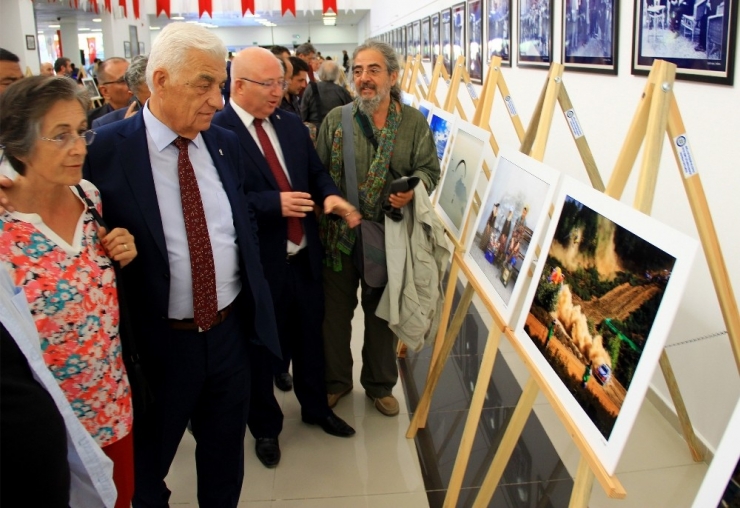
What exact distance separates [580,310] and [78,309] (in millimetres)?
1239

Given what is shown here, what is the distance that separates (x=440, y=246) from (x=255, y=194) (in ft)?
2.86

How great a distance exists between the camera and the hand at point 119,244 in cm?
161

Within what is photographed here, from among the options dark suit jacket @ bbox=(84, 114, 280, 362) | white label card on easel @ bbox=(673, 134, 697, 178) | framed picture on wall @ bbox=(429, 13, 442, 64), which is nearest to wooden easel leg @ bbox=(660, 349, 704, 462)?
white label card on easel @ bbox=(673, 134, 697, 178)

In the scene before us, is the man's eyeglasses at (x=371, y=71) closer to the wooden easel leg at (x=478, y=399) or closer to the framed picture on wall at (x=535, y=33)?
the wooden easel leg at (x=478, y=399)

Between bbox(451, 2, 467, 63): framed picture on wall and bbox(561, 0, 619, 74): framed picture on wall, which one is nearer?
bbox(561, 0, 619, 74): framed picture on wall

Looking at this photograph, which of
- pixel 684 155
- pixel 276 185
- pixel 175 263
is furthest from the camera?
pixel 276 185

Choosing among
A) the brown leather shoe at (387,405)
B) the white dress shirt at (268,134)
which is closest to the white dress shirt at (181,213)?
the white dress shirt at (268,134)

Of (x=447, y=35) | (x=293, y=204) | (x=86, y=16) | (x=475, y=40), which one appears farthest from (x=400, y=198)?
(x=86, y=16)

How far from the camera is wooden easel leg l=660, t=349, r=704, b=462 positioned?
2.59 metres

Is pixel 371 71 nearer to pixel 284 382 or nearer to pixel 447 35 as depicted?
pixel 284 382

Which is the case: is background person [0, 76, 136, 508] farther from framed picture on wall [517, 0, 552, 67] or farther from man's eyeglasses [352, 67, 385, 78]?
framed picture on wall [517, 0, 552, 67]

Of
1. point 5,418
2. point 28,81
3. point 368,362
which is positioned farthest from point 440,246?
point 5,418

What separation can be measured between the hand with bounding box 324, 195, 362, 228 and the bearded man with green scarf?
22cm

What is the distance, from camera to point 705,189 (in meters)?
2.68
